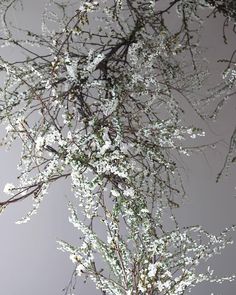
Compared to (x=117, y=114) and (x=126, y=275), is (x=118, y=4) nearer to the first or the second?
(x=117, y=114)

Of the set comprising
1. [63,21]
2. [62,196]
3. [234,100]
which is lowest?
[62,196]

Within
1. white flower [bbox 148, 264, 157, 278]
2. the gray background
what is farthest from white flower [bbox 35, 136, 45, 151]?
the gray background

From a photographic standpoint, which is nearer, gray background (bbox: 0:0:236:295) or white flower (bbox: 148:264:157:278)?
white flower (bbox: 148:264:157:278)

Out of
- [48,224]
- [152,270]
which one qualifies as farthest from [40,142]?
[48,224]

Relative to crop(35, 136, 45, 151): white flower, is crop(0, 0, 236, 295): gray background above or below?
above

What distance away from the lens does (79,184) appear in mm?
1250

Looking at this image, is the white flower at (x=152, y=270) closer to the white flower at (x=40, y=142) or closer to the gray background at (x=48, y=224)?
the white flower at (x=40, y=142)

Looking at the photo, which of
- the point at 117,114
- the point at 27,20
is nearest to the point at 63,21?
the point at 117,114

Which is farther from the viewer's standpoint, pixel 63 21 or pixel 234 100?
pixel 234 100

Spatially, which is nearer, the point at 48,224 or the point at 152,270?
the point at 152,270

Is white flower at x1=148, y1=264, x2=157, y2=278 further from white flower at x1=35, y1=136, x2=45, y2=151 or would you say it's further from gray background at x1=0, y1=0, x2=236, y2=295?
gray background at x1=0, y1=0, x2=236, y2=295

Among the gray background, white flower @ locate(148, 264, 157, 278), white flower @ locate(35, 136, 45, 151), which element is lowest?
white flower @ locate(148, 264, 157, 278)

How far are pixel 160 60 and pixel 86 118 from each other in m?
0.38

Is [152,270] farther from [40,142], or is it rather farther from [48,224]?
[48,224]
